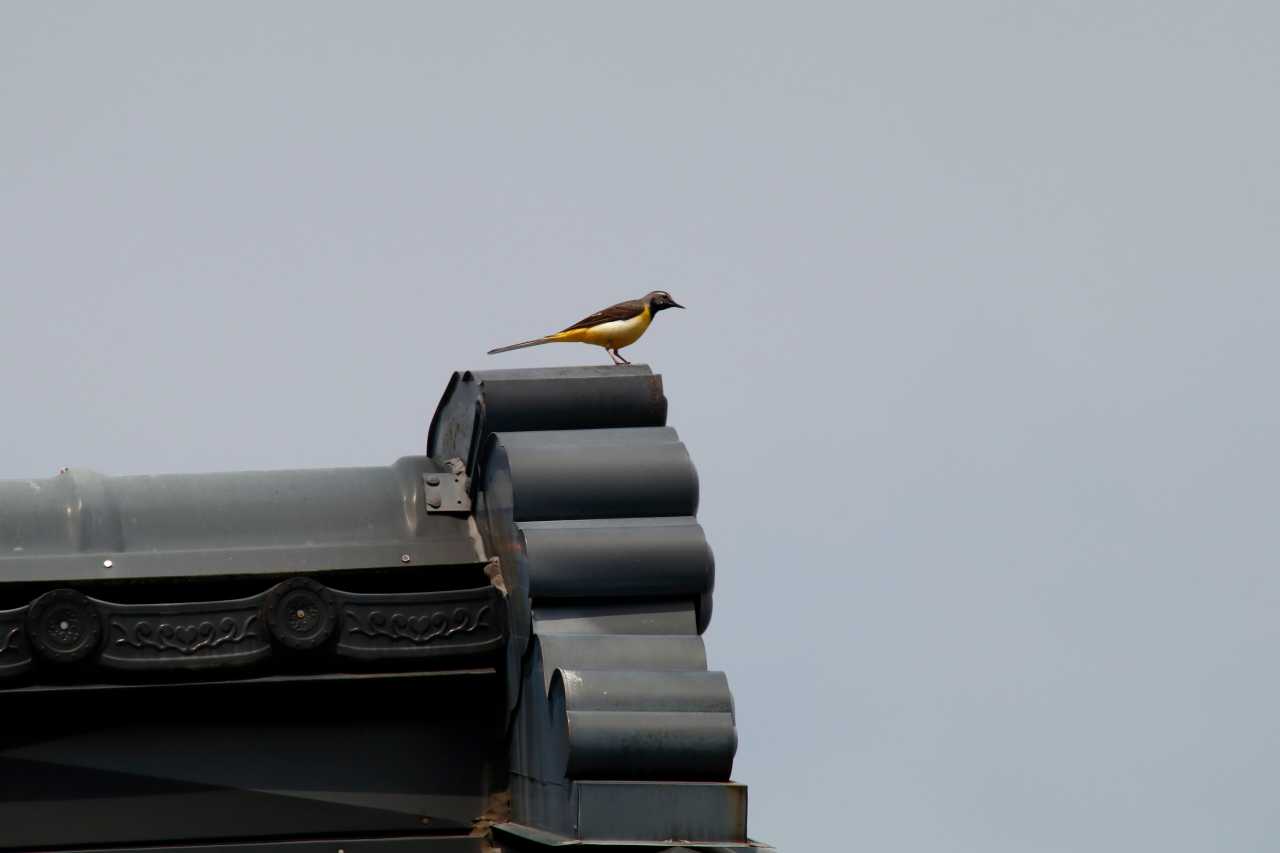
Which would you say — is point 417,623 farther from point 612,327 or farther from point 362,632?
point 612,327

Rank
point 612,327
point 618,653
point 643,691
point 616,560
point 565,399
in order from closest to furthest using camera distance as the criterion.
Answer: point 643,691 → point 618,653 → point 616,560 → point 565,399 → point 612,327

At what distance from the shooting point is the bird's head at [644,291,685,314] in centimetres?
1197

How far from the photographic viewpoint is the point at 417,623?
6.22 meters

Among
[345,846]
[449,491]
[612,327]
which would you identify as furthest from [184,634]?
[612,327]

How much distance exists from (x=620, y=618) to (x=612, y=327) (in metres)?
5.90

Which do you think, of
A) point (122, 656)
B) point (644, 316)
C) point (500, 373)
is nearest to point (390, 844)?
point (122, 656)

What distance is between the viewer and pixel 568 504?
19.9 feet

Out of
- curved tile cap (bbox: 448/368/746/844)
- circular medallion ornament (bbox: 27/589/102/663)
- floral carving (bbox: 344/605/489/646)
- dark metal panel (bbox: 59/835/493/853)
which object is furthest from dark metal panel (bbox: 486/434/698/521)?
circular medallion ornament (bbox: 27/589/102/663)

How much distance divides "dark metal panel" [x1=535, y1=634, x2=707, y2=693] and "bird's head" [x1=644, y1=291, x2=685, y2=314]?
244 inches

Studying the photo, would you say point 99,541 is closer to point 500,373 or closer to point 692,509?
point 500,373

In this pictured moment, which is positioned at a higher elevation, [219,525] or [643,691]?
[219,525]

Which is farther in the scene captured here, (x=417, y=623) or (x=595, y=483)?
A: (x=417, y=623)

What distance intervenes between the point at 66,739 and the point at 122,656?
0.34 meters

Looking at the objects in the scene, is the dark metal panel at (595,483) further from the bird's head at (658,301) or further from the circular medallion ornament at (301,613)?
the bird's head at (658,301)
